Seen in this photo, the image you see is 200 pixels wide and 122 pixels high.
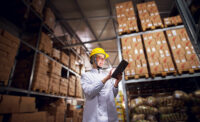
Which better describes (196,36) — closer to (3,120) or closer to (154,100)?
(154,100)

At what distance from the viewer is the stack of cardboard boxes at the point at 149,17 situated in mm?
3551

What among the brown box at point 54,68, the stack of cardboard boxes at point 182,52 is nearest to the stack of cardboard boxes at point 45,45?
the brown box at point 54,68

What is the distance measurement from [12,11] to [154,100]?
5146mm

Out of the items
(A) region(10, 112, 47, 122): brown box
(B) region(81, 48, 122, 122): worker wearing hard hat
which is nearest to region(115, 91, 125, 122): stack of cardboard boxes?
(A) region(10, 112, 47, 122): brown box

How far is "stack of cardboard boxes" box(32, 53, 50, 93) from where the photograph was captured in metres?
3.93

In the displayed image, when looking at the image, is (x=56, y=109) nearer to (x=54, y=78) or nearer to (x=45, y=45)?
(x=54, y=78)

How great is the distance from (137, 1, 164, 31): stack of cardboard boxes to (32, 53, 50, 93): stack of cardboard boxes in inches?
147

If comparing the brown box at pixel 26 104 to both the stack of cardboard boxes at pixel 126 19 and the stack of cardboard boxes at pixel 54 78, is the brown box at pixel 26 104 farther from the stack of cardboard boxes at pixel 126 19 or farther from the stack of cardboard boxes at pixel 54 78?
the stack of cardboard boxes at pixel 126 19

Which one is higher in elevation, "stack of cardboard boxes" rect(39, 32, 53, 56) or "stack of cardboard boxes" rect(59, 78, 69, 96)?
"stack of cardboard boxes" rect(39, 32, 53, 56)

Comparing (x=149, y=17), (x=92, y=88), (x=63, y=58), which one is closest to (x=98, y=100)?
(x=92, y=88)

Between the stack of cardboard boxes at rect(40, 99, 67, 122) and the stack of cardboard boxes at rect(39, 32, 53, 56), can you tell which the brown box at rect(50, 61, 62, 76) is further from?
the stack of cardboard boxes at rect(40, 99, 67, 122)

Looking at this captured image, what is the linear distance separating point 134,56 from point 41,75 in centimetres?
332

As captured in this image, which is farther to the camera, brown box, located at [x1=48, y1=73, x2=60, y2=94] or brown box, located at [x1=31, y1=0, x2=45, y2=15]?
brown box, located at [x1=48, y1=73, x2=60, y2=94]

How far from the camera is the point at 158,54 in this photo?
314 cm
